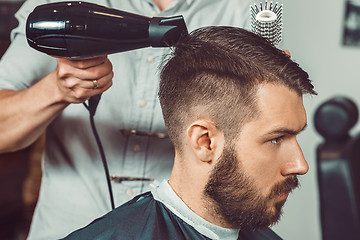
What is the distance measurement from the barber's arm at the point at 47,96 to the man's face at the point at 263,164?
1.25ft

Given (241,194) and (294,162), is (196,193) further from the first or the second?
(294,162)

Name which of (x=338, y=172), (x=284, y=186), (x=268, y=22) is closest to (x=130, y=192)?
(x=284, y=186)

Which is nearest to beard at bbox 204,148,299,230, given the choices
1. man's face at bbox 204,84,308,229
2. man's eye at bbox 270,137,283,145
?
man's face at bbox 204,84,308,229

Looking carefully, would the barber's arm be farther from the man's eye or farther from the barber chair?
the barber chair

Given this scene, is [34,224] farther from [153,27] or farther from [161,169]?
[153,27]

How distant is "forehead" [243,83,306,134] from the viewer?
115cm

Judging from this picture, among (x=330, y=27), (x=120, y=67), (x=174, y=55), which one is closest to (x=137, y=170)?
(x=120, y=67)

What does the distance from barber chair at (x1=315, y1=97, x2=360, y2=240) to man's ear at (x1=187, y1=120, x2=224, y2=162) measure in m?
0.93

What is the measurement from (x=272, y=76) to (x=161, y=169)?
54 centimetres

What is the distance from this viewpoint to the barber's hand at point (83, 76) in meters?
1.13

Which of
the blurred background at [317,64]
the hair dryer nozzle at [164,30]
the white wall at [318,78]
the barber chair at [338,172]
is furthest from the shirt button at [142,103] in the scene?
the white wall at [318,78]

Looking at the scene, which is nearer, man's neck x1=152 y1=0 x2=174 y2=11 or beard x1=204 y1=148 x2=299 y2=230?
beard x1=204 y1=148 x2=299 y2=230

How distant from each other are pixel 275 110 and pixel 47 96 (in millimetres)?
613

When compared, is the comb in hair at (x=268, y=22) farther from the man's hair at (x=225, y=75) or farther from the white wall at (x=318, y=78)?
the white wall at (x=318, y=78)
